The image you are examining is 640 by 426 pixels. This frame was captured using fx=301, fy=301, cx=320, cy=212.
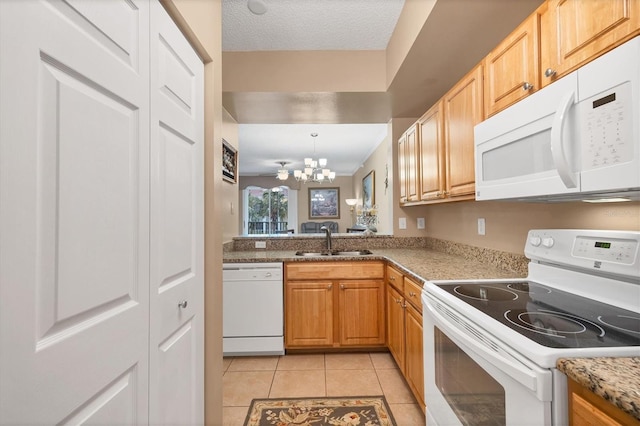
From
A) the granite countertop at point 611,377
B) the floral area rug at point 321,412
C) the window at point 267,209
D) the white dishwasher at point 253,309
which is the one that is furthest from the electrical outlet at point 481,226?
the window at point 267,209

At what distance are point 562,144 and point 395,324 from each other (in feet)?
5.65

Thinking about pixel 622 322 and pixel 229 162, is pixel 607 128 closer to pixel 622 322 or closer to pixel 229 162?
pixel 622 322

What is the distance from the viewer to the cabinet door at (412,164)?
257 centimetres

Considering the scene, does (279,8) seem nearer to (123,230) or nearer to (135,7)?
(135,7)

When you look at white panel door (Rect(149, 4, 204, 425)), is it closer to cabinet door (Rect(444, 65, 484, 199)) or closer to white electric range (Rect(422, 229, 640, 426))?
white electric range (Rect(422, 229, 640, 426))

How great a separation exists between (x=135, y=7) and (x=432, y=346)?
1.73 meters

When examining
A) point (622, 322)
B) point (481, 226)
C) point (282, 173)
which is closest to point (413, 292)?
point (481, 226)

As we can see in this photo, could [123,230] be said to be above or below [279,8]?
below

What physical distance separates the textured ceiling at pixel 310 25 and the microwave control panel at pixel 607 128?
156 cm

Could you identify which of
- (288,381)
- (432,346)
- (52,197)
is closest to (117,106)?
(52,197)

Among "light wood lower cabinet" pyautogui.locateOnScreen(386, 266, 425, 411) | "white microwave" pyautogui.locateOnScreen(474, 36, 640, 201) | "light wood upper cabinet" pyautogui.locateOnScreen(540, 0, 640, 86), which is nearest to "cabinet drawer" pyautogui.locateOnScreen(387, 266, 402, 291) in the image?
"light wood lower cabinet" pyautogui.locateOnScreen(386, 266, 425, 411)

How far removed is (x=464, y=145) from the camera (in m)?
1.80

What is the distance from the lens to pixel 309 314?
264 centimetres

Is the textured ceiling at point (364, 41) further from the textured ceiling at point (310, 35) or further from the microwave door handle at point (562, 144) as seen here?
the microwave door handle at point (562, 144)
